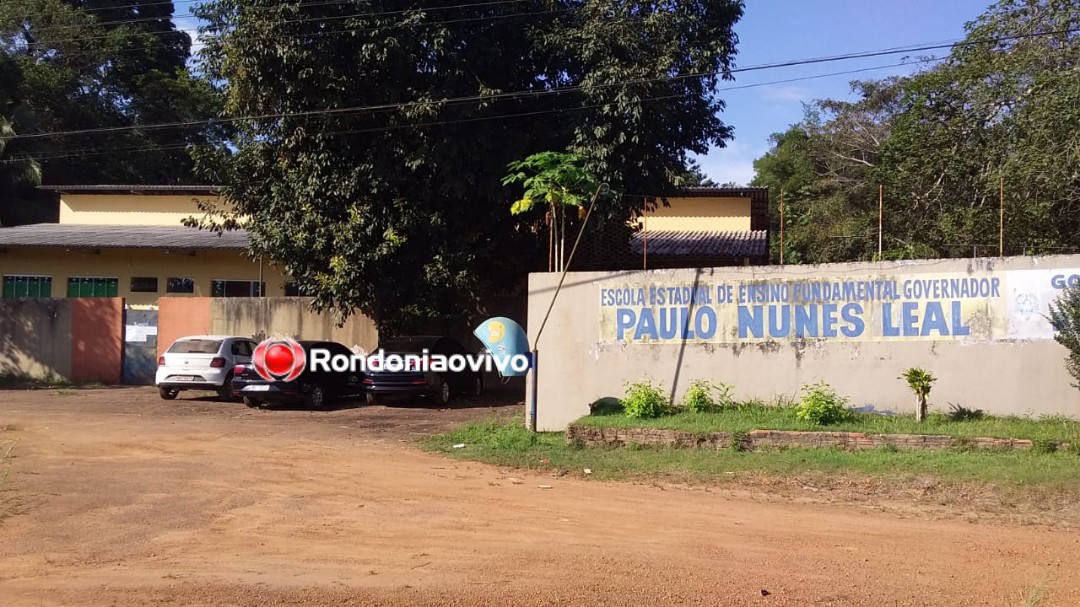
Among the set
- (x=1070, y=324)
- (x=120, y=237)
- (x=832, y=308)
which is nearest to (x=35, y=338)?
(x=120, y=237)

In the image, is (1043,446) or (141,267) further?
(141,267)

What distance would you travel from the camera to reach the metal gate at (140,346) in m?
24.2

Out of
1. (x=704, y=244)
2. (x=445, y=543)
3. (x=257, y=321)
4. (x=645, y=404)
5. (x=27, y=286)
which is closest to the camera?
(x=445, y=543)

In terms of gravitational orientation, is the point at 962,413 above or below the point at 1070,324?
below

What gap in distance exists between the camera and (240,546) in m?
6.99

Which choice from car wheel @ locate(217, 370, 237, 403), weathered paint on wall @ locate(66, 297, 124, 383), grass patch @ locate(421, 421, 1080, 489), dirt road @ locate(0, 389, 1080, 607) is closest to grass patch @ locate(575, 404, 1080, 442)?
grass patch @ locate(421, 421, 1080, 489)

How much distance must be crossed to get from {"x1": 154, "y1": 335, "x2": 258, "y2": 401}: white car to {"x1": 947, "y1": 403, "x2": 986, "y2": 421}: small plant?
13.9 metres

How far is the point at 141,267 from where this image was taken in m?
27.6

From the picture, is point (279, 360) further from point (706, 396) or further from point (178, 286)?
point (178, 286)

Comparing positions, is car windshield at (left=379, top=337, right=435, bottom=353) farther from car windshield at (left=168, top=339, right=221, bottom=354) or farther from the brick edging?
the brick edging

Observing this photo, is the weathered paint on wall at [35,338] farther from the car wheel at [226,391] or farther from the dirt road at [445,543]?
the dirt road at [445,543]

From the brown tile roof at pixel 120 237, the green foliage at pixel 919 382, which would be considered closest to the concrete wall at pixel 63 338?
the brown tile roof at pixel 120 237

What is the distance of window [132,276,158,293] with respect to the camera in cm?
2755

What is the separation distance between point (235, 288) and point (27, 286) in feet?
23.2
